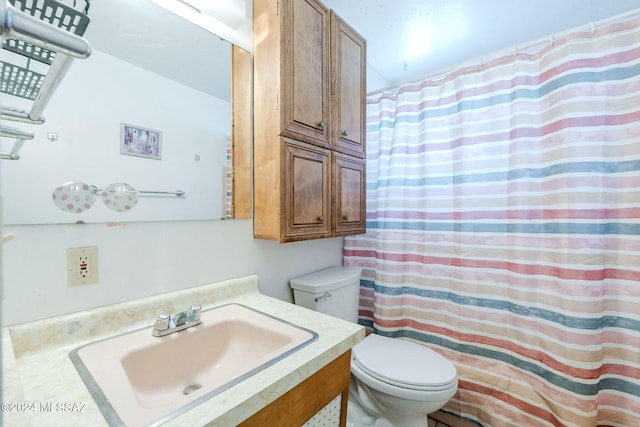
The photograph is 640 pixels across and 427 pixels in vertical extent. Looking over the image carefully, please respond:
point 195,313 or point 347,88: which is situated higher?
point 347,88

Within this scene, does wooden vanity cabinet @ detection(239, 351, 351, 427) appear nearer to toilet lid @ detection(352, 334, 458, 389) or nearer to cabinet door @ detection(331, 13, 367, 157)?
toilet lid @ detection(352, 334, 458, 389)

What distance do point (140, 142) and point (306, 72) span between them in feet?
2.37

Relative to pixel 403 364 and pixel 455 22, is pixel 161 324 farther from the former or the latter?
pixel 455 22

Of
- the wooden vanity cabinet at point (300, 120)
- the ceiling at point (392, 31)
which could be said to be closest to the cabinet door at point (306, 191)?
the wooden vanity cabinet at point (300, 120)

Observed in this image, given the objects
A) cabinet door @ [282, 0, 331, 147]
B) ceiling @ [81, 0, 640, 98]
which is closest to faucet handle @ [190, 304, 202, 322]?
cabinet door @ [282, 0, 331, 147]

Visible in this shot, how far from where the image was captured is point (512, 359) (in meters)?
1.39

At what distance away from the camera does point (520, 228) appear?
1363 millimetres

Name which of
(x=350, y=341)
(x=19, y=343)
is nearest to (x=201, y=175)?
(x=19, y=343)

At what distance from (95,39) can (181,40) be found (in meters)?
0.28

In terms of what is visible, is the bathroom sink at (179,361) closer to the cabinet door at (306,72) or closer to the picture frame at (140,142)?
the picture frame at (140,142)

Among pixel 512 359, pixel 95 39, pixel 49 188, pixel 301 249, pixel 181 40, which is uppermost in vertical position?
pixel 181 40

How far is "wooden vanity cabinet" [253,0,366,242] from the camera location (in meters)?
1.15

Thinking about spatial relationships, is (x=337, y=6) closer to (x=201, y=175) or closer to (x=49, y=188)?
(x=201, y=175)

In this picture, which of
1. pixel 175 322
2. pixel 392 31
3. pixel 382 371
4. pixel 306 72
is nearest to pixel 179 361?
pixel 175 322
